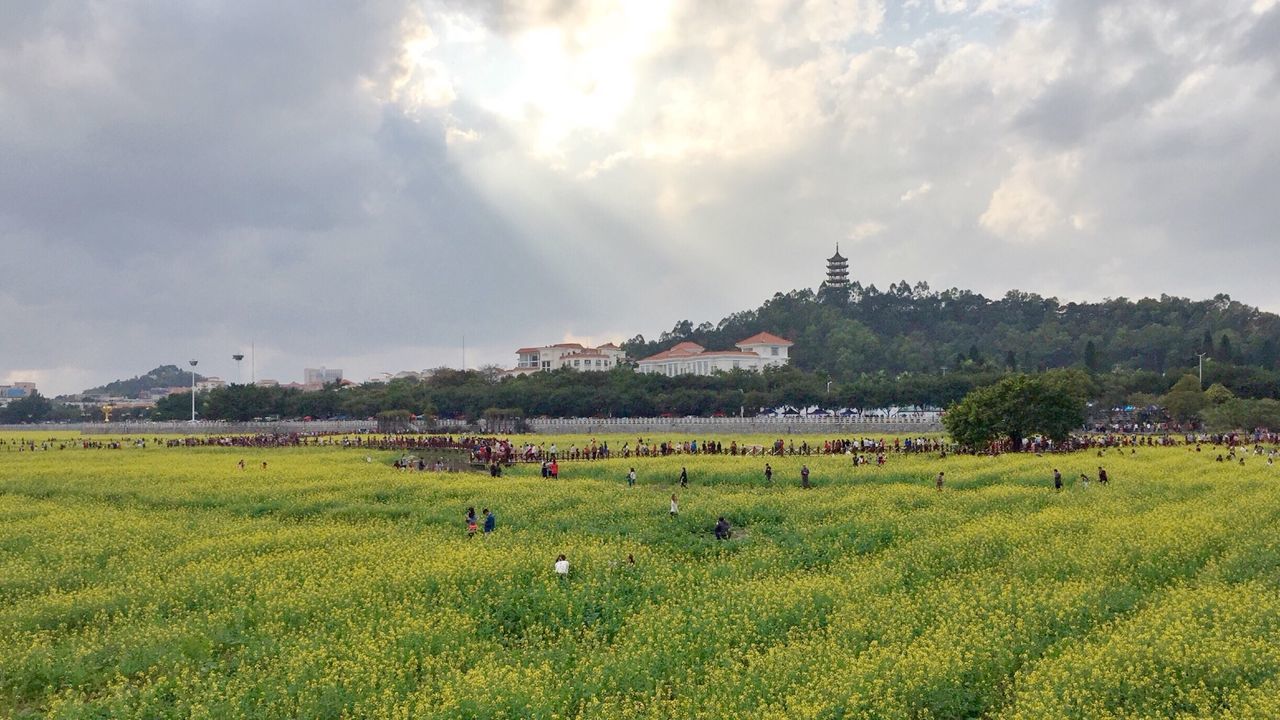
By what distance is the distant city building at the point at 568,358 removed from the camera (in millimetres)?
131875

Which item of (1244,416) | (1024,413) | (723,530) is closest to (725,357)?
(1244,416)

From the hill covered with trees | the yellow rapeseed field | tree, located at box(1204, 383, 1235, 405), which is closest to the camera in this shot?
the yellow rapeseed field

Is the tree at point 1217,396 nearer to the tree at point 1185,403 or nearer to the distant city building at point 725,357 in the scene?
the tree at point 1185,403

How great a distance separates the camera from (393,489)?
3022 cm

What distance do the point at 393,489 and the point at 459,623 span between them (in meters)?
15.6

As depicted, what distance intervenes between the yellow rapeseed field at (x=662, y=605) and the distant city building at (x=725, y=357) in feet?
281

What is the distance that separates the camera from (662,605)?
16578mm

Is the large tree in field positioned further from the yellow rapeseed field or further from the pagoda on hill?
the pagoda on hill

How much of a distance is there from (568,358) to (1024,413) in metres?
97.1

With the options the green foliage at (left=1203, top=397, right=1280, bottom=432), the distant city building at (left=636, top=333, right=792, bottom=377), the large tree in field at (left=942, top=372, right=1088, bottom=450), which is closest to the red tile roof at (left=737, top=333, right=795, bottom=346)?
the distant city building at (left=636, top=333, right=792, bottom=377)

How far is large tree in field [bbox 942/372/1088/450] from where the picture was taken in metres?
39.8

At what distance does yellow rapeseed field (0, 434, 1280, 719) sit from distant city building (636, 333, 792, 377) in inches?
3376

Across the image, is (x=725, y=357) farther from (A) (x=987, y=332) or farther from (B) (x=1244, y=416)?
(B) (x=1244, y=416)

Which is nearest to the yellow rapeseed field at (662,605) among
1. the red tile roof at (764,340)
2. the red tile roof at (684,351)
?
the red tile roof at (684,351)
